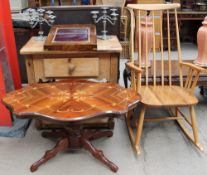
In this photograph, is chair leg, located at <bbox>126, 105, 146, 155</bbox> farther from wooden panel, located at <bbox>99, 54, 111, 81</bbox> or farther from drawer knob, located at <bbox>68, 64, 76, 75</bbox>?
drawer knob, located at <bbox>68, 64, 76, 75</bbox>

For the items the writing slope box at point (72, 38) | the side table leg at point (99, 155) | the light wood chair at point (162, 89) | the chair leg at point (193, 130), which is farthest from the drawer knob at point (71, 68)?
the chair leg at point (193, 130)

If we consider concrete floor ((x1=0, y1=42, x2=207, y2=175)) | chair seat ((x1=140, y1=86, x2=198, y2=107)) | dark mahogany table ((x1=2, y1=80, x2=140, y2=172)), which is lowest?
concrete floor ((x1=0, y1=42, x2=207, y2=175))

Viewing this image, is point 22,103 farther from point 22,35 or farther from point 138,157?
point 22,35

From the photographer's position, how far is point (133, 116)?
259cm

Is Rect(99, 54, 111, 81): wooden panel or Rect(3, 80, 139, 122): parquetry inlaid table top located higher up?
Rect(99, 54, 111, 81): wooden panel

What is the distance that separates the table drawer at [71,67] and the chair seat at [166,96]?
1.50 feet

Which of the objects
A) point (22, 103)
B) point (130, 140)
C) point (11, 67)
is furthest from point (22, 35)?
point (130, 140)

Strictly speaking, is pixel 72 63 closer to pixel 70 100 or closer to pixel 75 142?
pixel 70 100

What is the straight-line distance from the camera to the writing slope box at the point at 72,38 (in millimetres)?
2023

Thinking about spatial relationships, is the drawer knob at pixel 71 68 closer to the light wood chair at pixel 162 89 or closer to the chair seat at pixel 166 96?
the light wood chair at pixel 162 89

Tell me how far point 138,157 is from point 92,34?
42.3 inches

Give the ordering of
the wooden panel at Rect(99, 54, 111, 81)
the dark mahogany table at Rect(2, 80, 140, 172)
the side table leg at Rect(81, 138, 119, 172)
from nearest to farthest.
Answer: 1. the dark mahogany table at Rect(2, 80, 140, 172)
2. the side table leg at Rect(81, 138, 119, 172)
3. the wooden panel at Rect(99, 54, 111, 81)

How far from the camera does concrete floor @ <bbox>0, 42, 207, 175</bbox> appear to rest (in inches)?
74.4

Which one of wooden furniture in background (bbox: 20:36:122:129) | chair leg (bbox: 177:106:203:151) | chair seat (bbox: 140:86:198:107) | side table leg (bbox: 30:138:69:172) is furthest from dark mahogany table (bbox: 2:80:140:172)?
chair leg (bbox: 177:106:203:151)
